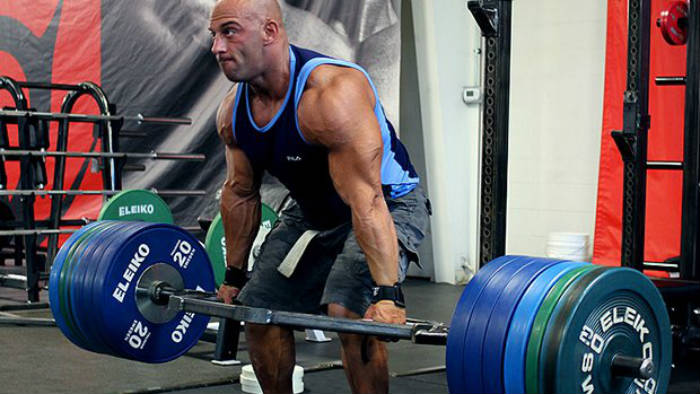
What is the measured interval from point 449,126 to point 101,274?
4.26 metres

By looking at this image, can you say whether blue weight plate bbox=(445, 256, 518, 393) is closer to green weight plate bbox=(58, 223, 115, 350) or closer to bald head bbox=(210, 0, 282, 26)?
bald head bbox=(210, 0, 282, 26)

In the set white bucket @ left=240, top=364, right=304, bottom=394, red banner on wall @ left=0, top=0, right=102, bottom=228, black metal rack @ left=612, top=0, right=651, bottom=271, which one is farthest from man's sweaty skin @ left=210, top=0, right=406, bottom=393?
red banner on wall @ left=0, top=0, right=102, bottom=228

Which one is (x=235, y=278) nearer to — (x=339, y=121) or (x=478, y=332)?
(x=339, y=121)

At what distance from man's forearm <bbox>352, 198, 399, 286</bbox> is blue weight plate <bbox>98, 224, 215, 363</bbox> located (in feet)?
2.90

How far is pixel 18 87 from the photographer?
5273mm

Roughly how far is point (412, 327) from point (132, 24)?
4.26m

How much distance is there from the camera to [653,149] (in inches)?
236

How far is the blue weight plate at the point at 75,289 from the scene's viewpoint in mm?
3053

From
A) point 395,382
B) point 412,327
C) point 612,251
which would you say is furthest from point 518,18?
point 412,327

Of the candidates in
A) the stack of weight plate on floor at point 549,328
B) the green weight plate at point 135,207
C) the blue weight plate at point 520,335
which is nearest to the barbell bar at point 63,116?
the green weight plate at point 135,207

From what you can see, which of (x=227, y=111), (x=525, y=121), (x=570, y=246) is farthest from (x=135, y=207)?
(x=525, y=121)

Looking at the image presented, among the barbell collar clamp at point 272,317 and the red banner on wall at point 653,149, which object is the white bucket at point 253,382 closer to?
the barbell collar clamp at point 272,317

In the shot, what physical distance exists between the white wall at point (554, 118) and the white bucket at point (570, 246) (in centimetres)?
21

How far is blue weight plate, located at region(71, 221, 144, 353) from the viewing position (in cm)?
302
